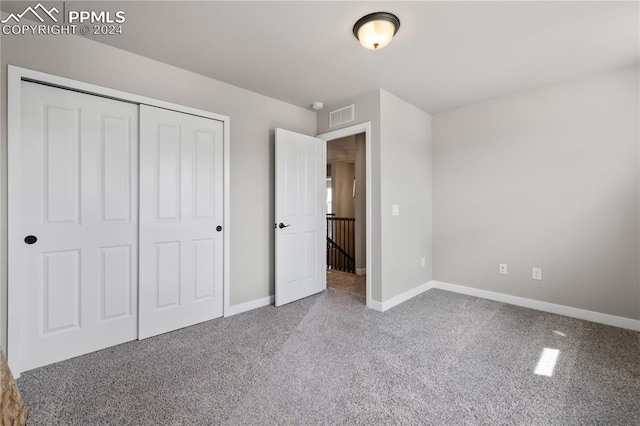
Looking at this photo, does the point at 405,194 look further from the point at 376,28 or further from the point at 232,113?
the point at 232,113

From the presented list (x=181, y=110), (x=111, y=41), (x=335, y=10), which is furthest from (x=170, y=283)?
(x=335, y=10)

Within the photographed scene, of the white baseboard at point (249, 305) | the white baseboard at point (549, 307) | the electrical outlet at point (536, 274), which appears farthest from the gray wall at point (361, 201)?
the electrical outlet at point (536, 274)

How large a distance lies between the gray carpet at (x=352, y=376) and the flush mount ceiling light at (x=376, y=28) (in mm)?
2314

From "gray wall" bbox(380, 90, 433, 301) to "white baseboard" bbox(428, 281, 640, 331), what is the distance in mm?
438

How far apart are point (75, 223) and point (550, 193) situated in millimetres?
4409

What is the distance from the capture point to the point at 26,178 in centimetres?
197

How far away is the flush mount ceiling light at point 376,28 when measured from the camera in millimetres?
1910

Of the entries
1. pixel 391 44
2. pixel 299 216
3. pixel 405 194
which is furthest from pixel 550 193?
pixel 299 216

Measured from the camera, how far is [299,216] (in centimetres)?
351

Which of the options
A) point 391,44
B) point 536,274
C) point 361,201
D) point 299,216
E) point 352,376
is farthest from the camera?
point 361,201

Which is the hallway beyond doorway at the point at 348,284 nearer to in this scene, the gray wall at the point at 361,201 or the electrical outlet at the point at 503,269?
the gray wall at the point at 361,201

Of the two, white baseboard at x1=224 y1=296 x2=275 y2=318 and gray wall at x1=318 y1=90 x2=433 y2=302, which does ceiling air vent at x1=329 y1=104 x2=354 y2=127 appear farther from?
white baseboard at x1=224 y1=296 x2=275 y2=318

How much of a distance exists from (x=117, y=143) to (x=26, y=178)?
62 centimetres

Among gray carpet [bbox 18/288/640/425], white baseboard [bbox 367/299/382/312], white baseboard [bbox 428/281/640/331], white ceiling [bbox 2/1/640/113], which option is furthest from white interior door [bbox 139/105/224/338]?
white baseboard [bbox 428/281/640/331]
